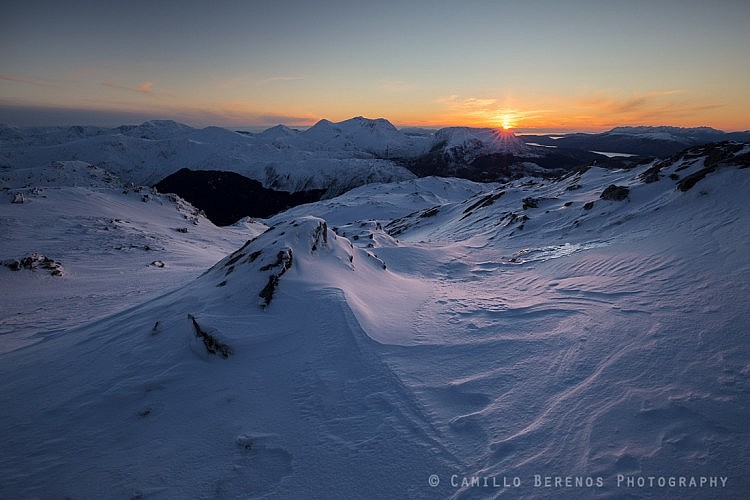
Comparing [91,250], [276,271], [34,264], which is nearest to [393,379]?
[276,271]

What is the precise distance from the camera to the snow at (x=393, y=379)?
12.3 ft

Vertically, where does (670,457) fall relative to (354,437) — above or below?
above

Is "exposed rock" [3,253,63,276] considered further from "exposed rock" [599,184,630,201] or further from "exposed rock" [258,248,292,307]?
"exposed rock" [599,184,630,201]

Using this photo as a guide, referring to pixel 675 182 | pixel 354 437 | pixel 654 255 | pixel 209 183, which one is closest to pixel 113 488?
pixel 354 437

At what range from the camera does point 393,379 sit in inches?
209

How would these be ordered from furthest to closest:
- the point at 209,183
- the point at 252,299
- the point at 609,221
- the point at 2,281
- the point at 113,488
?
the point at 209,183 → the point at 609,221 → the point at 2,281 → the point at 252,299 → the point at 113,488

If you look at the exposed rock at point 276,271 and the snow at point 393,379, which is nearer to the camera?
the snow at point 393,379

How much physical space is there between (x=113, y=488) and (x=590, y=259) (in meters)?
12.6

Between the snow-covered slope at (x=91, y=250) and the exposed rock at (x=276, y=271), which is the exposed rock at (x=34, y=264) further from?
the exposed rock at (x=276, y=271)

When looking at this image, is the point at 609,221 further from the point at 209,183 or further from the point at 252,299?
the point at 209,183

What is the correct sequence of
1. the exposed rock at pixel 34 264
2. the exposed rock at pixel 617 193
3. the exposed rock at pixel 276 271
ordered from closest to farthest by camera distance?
1. the exposed rock at pixel 276 271
2. the exposed rock at pixel 34 264
3. the exposed rock at pixel 617 193

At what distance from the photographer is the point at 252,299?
7348 mm

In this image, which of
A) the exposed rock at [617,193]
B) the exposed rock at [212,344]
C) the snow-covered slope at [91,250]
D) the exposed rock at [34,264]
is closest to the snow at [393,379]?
the exposed rock at [212,344]

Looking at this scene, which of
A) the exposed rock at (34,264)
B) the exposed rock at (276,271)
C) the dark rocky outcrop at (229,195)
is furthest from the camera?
the dark rocky outcrop at (229,195)
